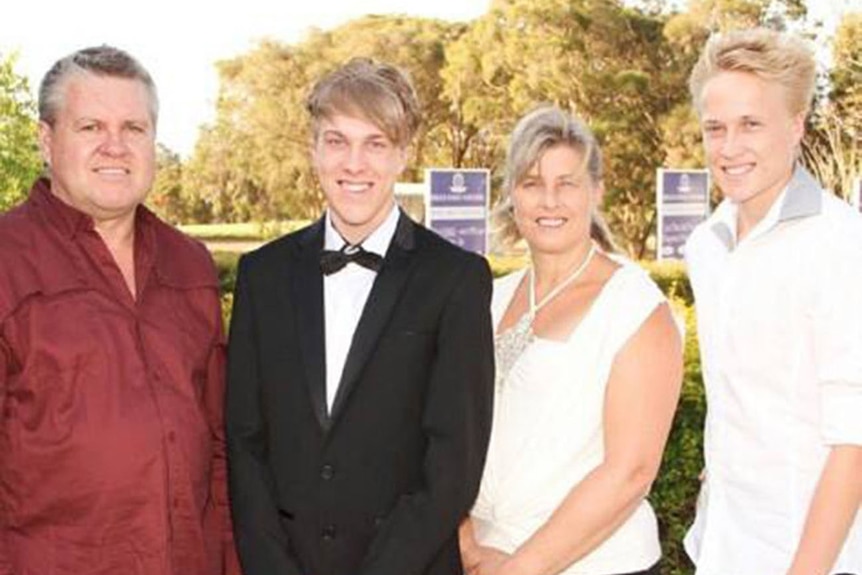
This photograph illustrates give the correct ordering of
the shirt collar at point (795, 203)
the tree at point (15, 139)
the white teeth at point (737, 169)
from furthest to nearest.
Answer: the tree at point (15, 139), the white teeth at point (737, 169), the shirt collar at point (795, 203)

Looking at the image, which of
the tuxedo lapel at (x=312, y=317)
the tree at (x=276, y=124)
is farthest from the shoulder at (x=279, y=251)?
the tree at (x=276, y=124)

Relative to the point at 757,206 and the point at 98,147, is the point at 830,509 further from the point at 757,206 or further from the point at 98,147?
the point at 98,147

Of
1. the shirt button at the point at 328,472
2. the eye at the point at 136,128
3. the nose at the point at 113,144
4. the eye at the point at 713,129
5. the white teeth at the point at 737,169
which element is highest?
the eye at the point at 713,129

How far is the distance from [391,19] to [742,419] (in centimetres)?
4375

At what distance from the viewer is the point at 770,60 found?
319cm

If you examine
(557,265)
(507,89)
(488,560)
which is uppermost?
(507,89)

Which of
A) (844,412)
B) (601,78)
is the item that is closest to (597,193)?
(844,412)

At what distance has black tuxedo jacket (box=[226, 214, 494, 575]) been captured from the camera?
3.29m

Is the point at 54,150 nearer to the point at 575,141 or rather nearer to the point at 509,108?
the point at 575,141

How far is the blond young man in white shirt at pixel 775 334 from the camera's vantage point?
9.86 feet

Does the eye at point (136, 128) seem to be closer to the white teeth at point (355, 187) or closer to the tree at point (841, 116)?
the white teeth at point (355, 187)

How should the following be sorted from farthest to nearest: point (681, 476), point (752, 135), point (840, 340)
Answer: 1. point (681, 476)
2. point (752, 135)
3. point (840, 340)

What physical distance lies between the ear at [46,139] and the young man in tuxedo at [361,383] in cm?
71

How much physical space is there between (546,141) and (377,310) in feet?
2.18
